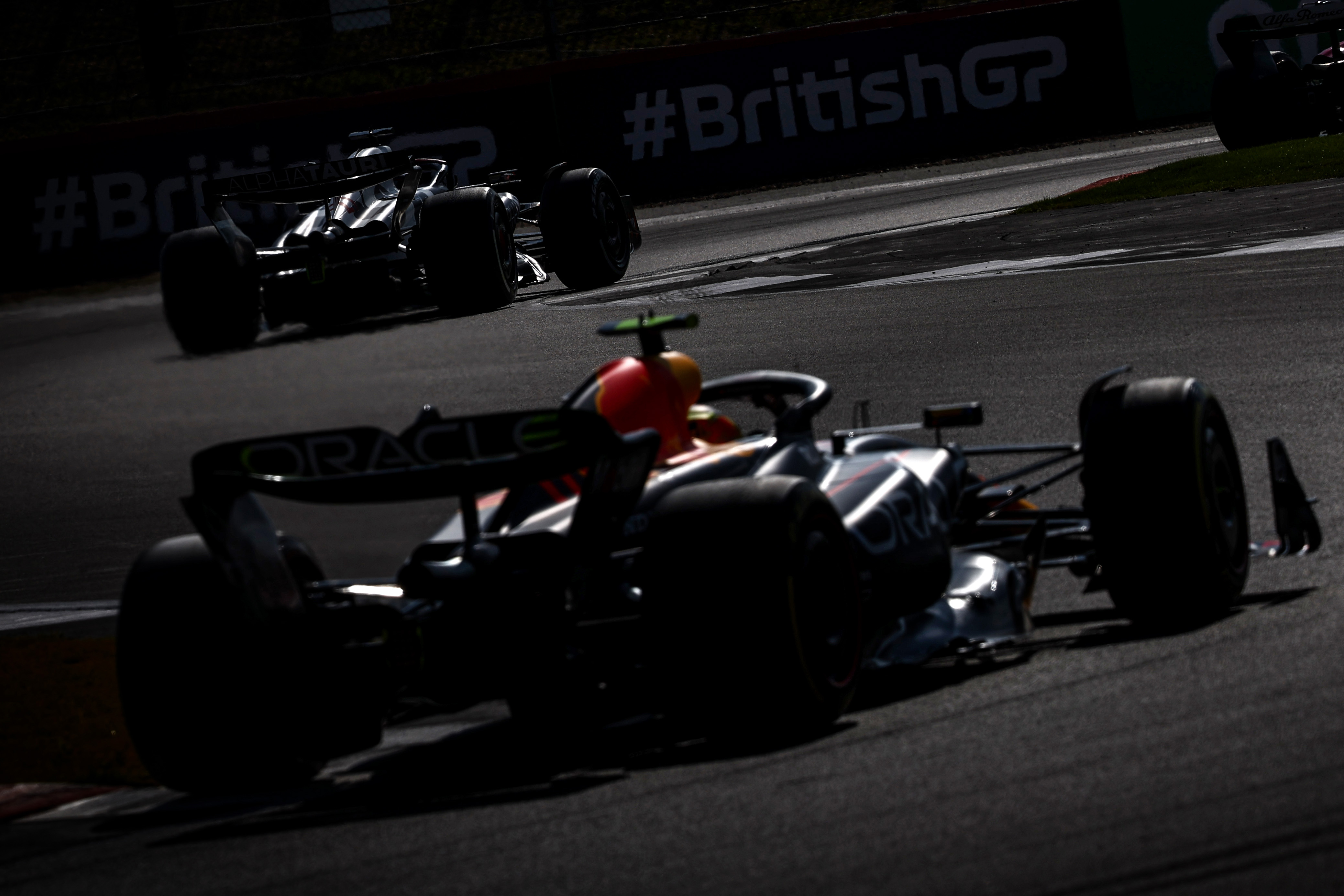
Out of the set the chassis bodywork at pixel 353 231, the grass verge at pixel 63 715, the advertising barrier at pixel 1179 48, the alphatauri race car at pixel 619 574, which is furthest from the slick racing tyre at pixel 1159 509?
the advertising barrier at pixel 1179 48

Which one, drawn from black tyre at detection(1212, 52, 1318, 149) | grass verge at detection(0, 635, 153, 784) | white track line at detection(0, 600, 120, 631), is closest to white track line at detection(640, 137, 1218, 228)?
black tyre at detection(1212, 52, 1318, 149)

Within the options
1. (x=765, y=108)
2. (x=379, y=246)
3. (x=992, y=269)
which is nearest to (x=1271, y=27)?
(x=765, y=108)

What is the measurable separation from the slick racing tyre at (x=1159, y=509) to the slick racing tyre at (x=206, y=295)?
2427 mm

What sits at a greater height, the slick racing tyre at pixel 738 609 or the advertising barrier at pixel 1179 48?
the advertising barrier at pixel 1179 48

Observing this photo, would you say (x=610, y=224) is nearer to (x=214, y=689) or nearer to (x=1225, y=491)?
(x=1225, y=491)

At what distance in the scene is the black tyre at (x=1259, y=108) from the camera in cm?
2109

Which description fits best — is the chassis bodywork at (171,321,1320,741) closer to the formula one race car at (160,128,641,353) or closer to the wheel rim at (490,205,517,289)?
the formula one race car at (160,128,641,353)

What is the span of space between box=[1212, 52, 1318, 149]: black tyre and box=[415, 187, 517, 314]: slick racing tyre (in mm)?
10845

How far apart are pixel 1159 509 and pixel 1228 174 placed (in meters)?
13.9

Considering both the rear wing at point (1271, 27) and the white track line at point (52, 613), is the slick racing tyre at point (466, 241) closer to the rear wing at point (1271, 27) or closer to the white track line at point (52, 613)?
the white track line at point (52, 613)

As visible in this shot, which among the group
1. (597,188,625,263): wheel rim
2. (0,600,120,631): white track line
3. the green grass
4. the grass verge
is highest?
(597,188,625,263): wheel rim

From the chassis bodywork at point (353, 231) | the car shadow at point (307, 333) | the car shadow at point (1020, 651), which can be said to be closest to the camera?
the car shadow at point (307, 333)

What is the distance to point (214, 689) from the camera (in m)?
5.16

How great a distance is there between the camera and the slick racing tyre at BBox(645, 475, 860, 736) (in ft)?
15.6
